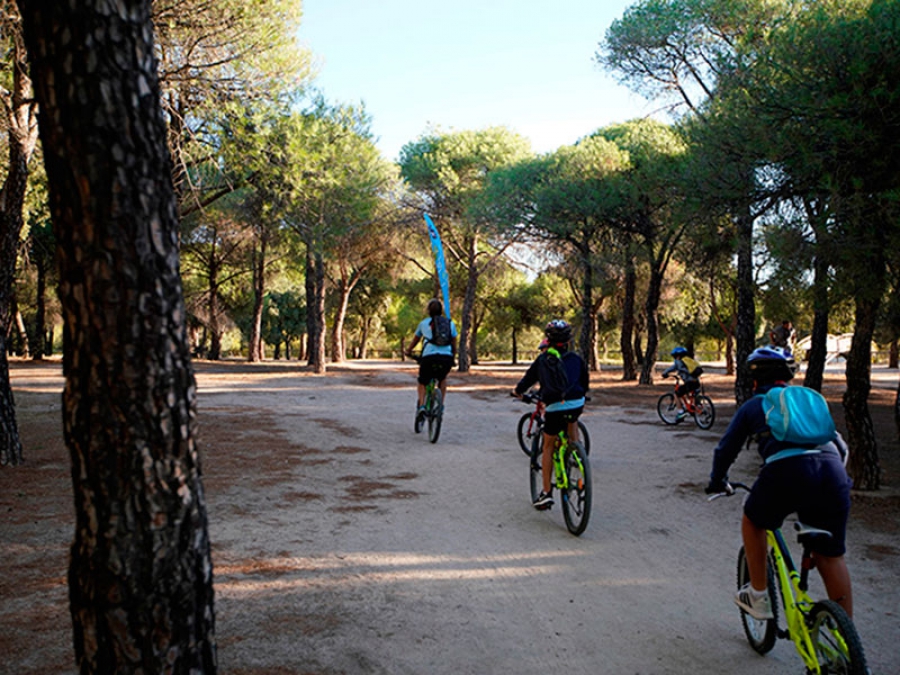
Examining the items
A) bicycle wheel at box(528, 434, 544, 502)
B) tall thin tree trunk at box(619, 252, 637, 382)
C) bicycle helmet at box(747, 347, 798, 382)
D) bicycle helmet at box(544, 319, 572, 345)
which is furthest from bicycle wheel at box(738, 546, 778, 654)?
tall thin tree trunk at box(619, 252, 637, 382)

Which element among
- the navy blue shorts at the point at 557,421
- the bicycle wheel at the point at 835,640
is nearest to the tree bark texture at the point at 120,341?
the bicycle wheel at the point at 835,640

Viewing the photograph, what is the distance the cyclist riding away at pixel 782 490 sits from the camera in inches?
128

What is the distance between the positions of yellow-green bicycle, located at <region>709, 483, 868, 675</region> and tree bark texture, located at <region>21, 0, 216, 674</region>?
2.59 m

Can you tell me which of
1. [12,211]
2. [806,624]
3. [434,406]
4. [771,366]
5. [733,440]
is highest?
[12,211]

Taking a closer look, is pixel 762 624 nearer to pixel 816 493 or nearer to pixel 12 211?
pixel 816 493

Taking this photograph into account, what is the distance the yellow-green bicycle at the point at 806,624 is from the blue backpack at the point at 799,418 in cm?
43

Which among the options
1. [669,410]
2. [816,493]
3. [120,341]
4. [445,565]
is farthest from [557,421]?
[669,410]

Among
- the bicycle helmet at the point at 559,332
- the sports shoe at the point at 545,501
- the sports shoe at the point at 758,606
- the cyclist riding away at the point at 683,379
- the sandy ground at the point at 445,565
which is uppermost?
the bicycle helmet at the point at 559,332

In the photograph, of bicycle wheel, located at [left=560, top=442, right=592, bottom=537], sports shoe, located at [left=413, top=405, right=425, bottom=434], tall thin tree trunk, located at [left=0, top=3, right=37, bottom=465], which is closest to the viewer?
bicycle wheel, located at [left=560, top=442, right=592, bottom=537]

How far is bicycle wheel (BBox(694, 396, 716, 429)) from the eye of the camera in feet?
45.8

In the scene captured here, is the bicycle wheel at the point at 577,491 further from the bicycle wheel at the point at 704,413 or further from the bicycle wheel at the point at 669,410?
the bicycle wheel at the point at 669,410

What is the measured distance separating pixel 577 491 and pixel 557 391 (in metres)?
0.92

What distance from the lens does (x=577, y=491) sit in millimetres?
6305

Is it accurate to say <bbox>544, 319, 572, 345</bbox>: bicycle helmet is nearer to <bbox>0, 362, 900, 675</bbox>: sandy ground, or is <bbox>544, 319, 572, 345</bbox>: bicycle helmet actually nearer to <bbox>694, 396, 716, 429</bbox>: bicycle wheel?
<bbox>0, 362, 900, 675</bbox>: sandy ground
